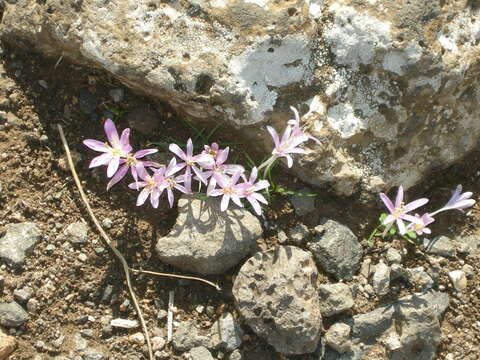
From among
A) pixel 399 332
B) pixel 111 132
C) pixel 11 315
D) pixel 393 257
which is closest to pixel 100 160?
pixel 111 132

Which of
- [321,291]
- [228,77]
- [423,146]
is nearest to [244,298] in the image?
[321,291]

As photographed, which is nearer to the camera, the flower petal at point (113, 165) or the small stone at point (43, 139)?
the flower petal at point (113, 165)

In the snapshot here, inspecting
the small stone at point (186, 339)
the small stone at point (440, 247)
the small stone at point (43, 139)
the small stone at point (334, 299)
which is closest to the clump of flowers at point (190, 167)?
the small stone at point (43, 139)

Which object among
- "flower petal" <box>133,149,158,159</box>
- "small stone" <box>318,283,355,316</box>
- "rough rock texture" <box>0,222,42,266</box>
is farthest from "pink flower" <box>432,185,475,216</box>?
"rough rock texture" <box>0,222,42,266</box>

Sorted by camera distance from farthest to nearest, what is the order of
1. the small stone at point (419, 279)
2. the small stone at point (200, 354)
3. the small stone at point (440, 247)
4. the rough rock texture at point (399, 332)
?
the small stone at point (440, 247)
the small stone at point (419, 279)
the rough rock texture at point (399, 332)
the small stone at point (200, 354)

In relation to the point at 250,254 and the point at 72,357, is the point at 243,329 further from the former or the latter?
the point at 72,357

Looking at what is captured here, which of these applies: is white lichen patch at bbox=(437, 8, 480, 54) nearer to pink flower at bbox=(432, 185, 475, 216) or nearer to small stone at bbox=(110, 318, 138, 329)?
pink flower at bbox=(432, 185, 475, 216)

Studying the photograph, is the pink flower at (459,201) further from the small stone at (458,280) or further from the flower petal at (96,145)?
the flower petal at (96,145)
